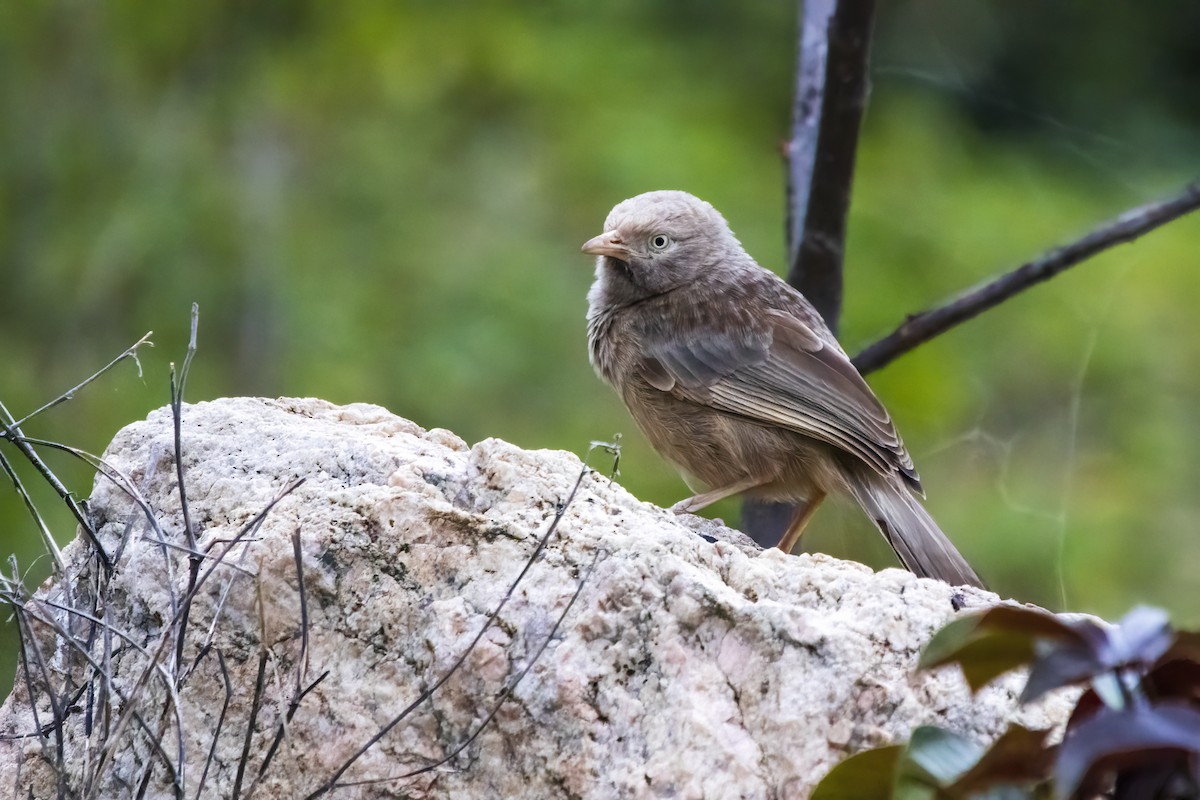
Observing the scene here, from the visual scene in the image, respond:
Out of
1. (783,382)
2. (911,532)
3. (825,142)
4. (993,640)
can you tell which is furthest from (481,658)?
(783,382)

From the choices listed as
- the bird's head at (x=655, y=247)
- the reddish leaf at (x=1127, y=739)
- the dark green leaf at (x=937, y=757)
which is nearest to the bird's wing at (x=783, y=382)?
the bird's head at (x=655, y=247)

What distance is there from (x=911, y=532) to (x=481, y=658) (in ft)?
6.16

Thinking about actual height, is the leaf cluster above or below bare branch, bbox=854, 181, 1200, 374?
below

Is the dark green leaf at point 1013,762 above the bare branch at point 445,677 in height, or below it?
below

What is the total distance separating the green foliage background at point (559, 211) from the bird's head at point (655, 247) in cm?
124

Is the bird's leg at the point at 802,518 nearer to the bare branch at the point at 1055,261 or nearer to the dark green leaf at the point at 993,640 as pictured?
the bare branch at the point at 1055,261

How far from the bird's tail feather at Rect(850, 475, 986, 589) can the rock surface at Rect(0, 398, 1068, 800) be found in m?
1.07

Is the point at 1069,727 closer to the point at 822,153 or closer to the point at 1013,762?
the point at 1013,762

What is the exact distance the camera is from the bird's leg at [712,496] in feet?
12.7

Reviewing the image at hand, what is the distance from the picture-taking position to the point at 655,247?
15.4ft

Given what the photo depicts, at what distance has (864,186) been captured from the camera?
7.73m

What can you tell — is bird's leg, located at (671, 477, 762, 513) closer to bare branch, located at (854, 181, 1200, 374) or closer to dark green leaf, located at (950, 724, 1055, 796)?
bare branch, located at (854, 181, 1200, 374)

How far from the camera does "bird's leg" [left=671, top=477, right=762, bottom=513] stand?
387 centimetres

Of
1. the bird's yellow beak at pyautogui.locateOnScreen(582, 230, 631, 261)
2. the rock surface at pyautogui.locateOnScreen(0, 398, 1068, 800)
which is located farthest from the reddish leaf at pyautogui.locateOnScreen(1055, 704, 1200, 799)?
the bird's yellow beak at pyautogui.locateOnScreen(582, 230, 631, 261)
